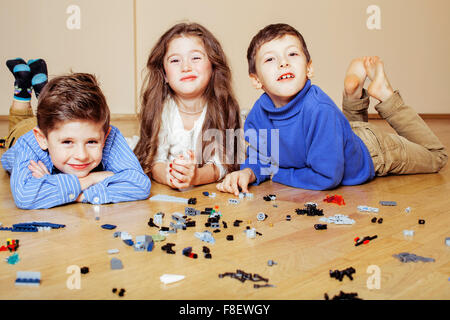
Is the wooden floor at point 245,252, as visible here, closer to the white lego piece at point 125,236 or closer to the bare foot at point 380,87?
the white lego piece at point 125,236

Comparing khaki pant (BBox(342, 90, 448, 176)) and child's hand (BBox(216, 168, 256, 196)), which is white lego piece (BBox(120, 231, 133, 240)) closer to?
child's hand (BBox(216, 168, 256, 196))

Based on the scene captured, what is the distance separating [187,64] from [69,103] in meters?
0.58

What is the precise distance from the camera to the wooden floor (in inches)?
38.3

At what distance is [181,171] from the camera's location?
1.80 meters

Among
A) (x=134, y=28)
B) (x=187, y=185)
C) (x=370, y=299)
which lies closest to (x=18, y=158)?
(x=187, y=185)

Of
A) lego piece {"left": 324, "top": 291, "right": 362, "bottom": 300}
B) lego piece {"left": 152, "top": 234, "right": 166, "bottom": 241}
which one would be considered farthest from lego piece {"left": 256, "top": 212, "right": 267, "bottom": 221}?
lego piece {"left": 324, "top": 291, "right": 362, "bottom": 300}

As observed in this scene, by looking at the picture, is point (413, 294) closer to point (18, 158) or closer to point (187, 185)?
point (187, 185)

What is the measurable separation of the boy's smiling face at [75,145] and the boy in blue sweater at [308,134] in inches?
20.3

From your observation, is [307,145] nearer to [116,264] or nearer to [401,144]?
[401,144]

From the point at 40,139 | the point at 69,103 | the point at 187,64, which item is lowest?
the point at 40,139

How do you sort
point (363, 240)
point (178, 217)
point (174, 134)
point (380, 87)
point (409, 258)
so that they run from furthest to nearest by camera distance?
point (380, 87) < point (174, 134) < point (178, 217) < point (363, 240) < point (409, 258)

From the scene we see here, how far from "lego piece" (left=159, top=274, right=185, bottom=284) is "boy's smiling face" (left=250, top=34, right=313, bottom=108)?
39.7 inches

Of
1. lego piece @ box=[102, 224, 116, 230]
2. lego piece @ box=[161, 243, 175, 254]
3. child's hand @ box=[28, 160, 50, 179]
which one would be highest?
child's hand @ box=[28, 160, 50, 179]

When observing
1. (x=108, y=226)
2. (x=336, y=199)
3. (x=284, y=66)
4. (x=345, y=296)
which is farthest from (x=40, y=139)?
(x=345, y=296)
